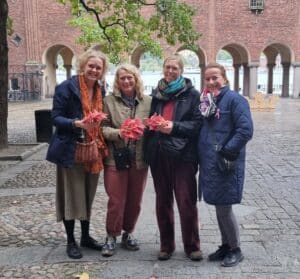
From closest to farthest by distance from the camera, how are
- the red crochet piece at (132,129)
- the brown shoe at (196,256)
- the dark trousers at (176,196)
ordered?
the red crochet piece at (132,129) → the dark trousers at (176,196) → the brown shoe at (196,256)

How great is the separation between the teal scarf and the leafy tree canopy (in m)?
10.0

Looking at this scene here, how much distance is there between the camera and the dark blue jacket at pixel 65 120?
398 cm

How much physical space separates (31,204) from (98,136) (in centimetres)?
272

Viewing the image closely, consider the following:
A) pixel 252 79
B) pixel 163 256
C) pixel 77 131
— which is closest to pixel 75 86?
pixel 77 131

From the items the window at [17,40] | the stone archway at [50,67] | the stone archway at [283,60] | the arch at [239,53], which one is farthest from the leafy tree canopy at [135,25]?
the stone archway at [283,60]

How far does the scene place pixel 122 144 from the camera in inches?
162

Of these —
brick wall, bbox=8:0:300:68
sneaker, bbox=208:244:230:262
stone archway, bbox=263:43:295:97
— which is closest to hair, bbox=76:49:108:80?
sneaker, bbox=208:244:230:262

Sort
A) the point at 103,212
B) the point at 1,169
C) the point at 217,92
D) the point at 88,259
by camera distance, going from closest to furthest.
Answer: the point at 217,92 < the point at 88,259 < the point at 103,212 < the point at 1,169

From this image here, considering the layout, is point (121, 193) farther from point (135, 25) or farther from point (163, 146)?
point (135, 25)

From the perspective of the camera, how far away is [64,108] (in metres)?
4.04

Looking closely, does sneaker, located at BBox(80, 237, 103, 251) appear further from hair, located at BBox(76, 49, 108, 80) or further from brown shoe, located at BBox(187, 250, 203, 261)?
hair, located at BBox(76, 49, 108, 80)

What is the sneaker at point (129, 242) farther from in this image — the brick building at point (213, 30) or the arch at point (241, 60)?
the arch at point (241, 60)

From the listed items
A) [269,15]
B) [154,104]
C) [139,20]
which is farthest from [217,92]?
[269,15]

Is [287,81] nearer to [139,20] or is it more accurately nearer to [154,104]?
[139,20]
